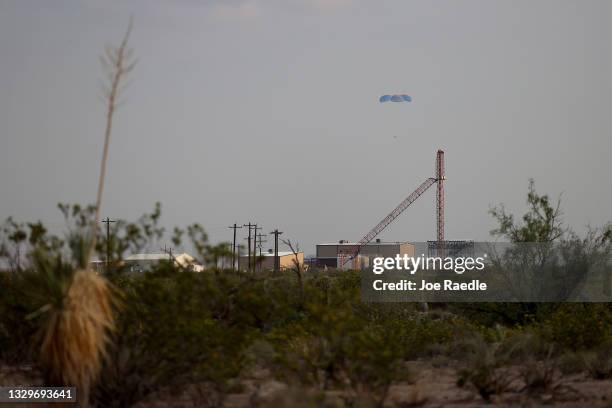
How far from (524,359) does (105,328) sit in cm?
932

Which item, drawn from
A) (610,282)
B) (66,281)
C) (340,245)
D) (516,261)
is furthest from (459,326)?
(340,245)

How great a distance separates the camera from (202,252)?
39.5ft

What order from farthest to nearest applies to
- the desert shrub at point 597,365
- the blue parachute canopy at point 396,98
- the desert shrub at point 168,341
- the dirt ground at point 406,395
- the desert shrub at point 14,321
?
the blue parachute canopy at point 396,98 → the desert shrub at point 597,365 → the desert shrub at point 14,321 → the dirt ground at point 406,395 → the desert shrub at point 168,341

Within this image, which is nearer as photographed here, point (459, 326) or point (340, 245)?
point (459, 326)

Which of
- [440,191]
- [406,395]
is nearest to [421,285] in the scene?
[406,395]

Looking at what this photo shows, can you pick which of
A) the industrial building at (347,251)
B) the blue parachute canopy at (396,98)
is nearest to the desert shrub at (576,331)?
the blue parachute canopy at (396,98)

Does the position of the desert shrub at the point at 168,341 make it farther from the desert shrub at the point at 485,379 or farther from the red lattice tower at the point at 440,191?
the red lattice tower at the point at 440,191

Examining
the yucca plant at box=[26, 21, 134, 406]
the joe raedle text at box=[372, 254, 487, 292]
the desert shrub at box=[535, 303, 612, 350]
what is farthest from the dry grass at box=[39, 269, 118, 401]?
the joe raedle text at box=[372, 254, 487, 292]

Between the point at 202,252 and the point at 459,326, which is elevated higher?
the point at 202,252

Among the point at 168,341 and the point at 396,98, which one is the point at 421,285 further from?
the point at 396,98

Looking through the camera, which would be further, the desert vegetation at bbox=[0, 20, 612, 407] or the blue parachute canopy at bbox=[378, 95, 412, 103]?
the blue parachute canopy at bbox=[378, 95, 412, 103]

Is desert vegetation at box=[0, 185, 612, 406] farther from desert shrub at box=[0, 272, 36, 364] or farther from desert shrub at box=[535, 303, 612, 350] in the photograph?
desert shrub at box=[535, 303, 612, 350]

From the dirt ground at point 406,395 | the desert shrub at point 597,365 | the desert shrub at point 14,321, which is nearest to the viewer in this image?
the dirt ground at point 406,395

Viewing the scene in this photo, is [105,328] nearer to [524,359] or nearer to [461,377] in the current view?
[461,377]
